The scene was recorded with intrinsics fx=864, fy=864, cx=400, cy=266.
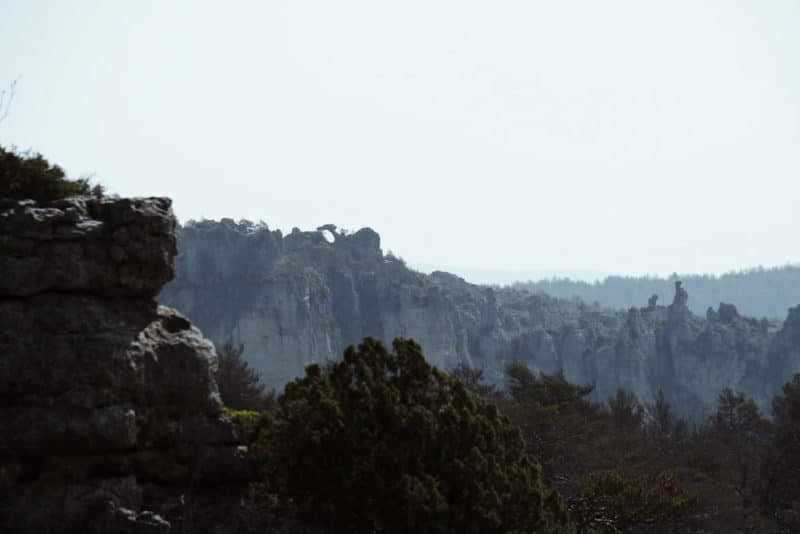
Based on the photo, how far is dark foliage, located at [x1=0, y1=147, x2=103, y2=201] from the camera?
9.82 m

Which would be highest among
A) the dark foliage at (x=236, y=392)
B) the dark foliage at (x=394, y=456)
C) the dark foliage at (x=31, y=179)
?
the dark foliage at (x=31, y=179)

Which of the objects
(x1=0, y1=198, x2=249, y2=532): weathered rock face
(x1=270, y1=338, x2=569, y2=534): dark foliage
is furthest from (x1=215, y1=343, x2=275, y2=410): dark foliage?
(x1=0, y1=198, x2=249, y2=532): weathered rock face

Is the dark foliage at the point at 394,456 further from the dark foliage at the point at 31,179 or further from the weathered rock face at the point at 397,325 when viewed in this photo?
the weathered rock face at the point at 397,325

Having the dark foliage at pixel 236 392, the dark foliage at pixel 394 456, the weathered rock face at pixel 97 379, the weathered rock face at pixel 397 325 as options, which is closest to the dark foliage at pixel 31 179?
the weathered rock face at pixel 97 379

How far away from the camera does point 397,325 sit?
102 meters

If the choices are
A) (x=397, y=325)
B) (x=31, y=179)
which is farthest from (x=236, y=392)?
(x=397, y=325)

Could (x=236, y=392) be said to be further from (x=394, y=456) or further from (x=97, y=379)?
(x=97, y=379)

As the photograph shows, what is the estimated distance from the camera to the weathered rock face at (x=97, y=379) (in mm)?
8555

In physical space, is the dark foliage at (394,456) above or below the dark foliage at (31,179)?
below

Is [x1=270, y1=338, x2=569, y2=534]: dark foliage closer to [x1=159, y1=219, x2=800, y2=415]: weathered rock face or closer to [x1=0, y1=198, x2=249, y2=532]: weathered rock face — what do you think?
[x1=0, y1=198, x2=249, y2=532]: weathered rock face

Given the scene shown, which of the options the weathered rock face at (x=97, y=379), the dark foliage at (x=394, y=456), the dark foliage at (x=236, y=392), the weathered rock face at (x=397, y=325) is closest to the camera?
the weathered rock face at (x=97, y=379)

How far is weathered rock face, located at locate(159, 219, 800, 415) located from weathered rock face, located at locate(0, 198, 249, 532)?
3198 inches

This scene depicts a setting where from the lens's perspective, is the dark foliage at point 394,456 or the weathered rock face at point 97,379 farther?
the dark foliage at point 394,456

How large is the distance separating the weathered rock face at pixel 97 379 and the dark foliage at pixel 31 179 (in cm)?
76
